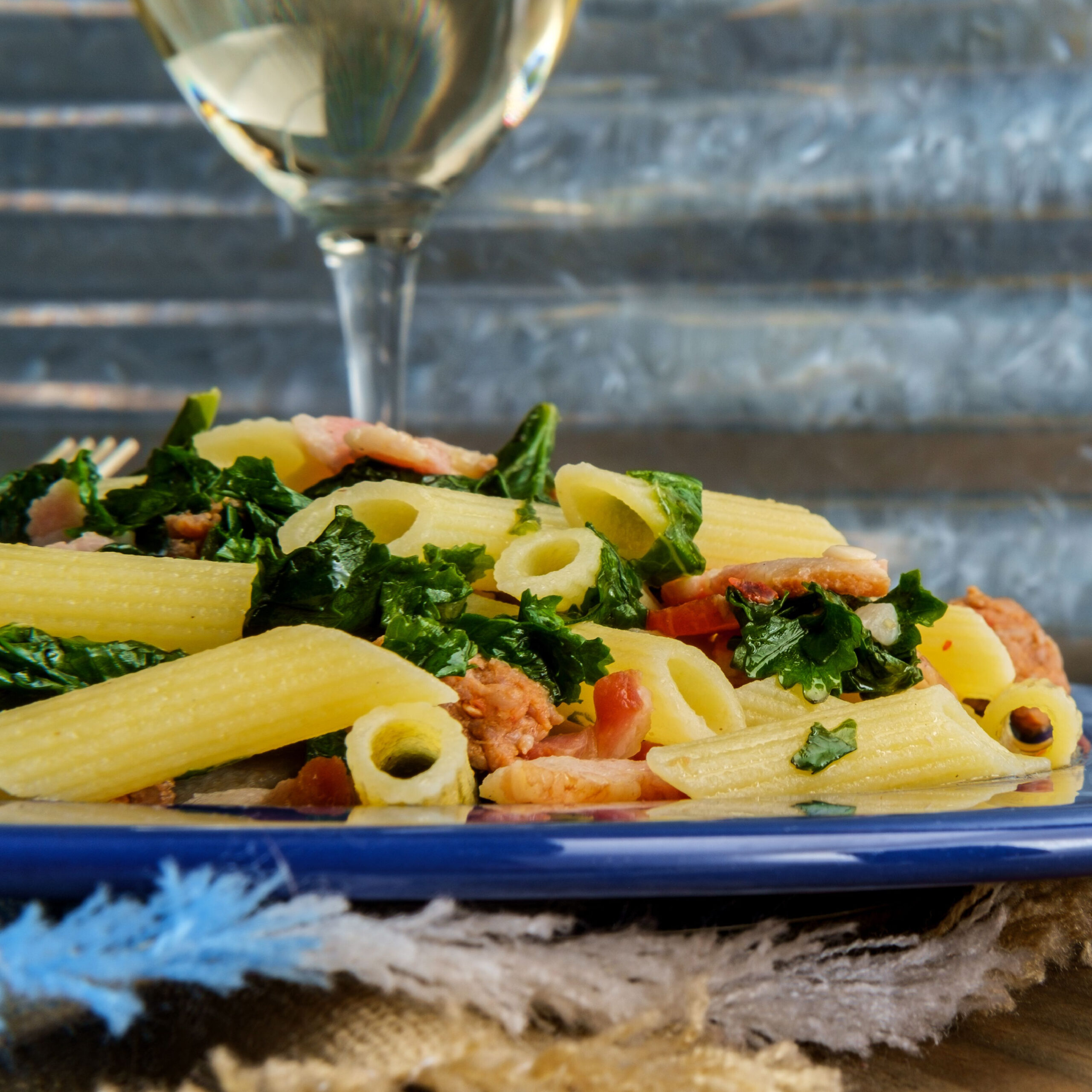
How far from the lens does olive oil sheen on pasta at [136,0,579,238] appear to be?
1.60 meters

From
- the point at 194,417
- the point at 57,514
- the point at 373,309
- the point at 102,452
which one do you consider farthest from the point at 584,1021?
the point at 373,309

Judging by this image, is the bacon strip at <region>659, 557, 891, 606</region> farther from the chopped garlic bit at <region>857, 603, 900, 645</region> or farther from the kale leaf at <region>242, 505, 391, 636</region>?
the kale leaf at <region>242, 505, 391, 636</region>

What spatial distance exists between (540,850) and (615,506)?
0.62m

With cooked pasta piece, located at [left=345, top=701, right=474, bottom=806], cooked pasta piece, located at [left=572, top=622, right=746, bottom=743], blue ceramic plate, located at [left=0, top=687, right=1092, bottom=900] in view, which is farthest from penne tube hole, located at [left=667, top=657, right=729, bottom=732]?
blue ceramic plate, located at [left=0, top=687, right=1092, bottom=900]

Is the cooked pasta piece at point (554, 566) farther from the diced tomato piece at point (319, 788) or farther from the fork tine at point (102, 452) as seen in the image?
the fork tine at point (102, 452)

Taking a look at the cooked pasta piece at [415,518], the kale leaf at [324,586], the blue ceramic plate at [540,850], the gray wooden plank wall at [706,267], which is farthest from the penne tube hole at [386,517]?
the gray wooden plank wall at [706,267]

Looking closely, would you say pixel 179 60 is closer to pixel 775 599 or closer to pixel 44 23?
pixel 775 599

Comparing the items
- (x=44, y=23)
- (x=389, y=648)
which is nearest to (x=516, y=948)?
(x=389, y=648)

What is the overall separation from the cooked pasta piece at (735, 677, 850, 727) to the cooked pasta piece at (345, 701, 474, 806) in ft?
0.89

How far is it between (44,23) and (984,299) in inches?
114

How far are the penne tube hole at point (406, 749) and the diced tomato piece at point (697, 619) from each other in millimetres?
313

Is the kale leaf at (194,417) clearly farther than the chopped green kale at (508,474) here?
Yes

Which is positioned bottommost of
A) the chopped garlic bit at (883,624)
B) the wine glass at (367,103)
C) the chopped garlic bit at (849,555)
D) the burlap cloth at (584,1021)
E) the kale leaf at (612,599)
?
the burlap cloth at (584,1021)

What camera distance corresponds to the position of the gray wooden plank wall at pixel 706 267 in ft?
12.2
